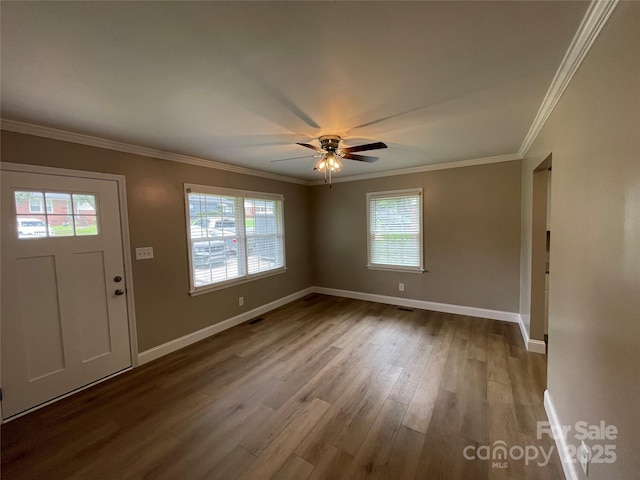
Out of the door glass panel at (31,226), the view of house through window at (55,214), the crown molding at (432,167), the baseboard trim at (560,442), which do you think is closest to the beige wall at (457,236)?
the crown molding at (432,167)

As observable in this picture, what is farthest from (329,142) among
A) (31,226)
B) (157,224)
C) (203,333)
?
(203,333)

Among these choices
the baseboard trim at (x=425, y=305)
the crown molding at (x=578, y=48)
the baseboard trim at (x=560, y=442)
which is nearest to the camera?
the crown molding at (x=578, y=48)

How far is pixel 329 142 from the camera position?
2607mm

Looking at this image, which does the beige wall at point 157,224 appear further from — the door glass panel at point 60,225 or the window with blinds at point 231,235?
the door glass panel at point 60,225

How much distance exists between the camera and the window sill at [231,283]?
11.5 ft

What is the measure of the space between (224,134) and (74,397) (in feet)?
9.40

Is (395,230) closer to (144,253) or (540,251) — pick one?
(540,251)

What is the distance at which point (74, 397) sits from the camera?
7.97ft

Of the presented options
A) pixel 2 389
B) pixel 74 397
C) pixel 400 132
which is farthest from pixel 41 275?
pixel 400 132

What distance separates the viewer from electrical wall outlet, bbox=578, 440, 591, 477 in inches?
51.6

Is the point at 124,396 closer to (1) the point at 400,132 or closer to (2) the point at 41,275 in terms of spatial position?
(2) the point at 41,275

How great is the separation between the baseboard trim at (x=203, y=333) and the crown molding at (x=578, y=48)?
168 inches

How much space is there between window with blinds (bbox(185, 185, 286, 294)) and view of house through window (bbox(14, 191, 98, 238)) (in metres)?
1.01

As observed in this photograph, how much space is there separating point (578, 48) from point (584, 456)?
212 centimetres
